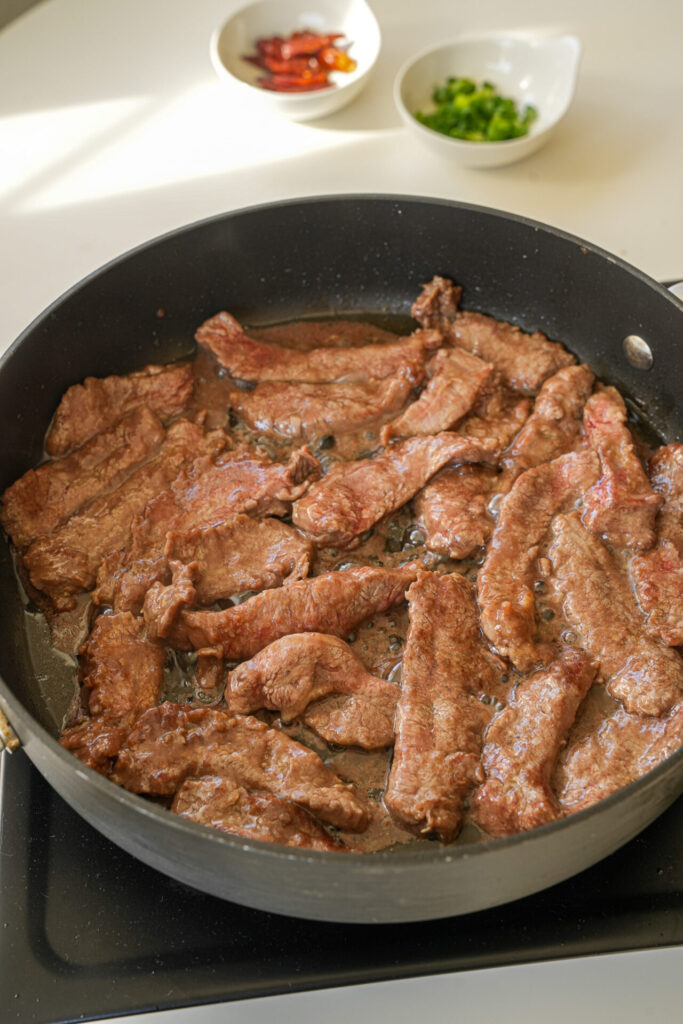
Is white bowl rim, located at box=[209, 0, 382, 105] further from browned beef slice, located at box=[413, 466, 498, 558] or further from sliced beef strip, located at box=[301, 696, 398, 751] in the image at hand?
sliced beef strip, located at box=[301, 696, 398, 751]

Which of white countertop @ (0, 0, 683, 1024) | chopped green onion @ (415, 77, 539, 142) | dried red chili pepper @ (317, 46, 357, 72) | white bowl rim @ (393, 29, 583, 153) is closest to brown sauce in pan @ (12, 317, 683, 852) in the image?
white countertop @ (0, 0, 683, 1024)

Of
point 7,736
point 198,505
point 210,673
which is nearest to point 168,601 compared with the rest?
point 210,673

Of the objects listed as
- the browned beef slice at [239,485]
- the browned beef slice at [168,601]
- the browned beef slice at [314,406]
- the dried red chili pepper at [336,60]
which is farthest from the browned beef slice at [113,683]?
the dried red chili pepper at [336,60]

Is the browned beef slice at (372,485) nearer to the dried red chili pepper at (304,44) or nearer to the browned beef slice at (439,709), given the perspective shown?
the browned beef slice at (439,709)

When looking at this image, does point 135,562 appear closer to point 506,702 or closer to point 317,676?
point 317,676

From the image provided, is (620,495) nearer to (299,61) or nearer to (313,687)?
(313,687)

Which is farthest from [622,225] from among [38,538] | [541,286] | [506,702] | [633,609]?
[38,538]
